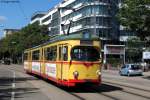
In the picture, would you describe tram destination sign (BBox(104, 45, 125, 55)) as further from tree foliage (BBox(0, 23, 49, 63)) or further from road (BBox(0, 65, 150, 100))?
road (BBox(0, 65, 150, 100))

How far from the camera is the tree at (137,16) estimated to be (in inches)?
1797

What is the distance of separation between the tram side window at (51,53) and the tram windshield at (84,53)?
2.97m

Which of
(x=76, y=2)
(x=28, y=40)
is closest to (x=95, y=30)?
(x=76, y=2)

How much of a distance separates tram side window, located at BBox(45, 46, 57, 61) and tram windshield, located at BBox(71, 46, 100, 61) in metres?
2.97

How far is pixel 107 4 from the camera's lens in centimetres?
11894

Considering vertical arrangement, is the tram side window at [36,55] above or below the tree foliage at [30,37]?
below

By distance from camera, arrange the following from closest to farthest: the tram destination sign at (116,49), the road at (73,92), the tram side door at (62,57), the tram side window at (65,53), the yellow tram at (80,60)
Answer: the road at (73,92)
the yellow tram at (80,60)
the tram side window at (65,53)
the tram side door at (62,57)
the tram destination sign at (116,49)

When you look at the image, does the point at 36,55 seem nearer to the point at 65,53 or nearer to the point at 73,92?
the point at 65,53

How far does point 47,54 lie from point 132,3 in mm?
16577

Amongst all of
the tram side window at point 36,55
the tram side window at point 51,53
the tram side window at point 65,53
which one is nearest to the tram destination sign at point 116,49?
the tram side window at point 36,55

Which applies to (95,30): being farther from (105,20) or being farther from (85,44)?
(85,44)

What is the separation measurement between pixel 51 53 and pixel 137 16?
1824 cm

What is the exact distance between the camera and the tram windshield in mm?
24922

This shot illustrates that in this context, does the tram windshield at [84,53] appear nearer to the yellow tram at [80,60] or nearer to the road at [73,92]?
the yellow tram at [80,60]
